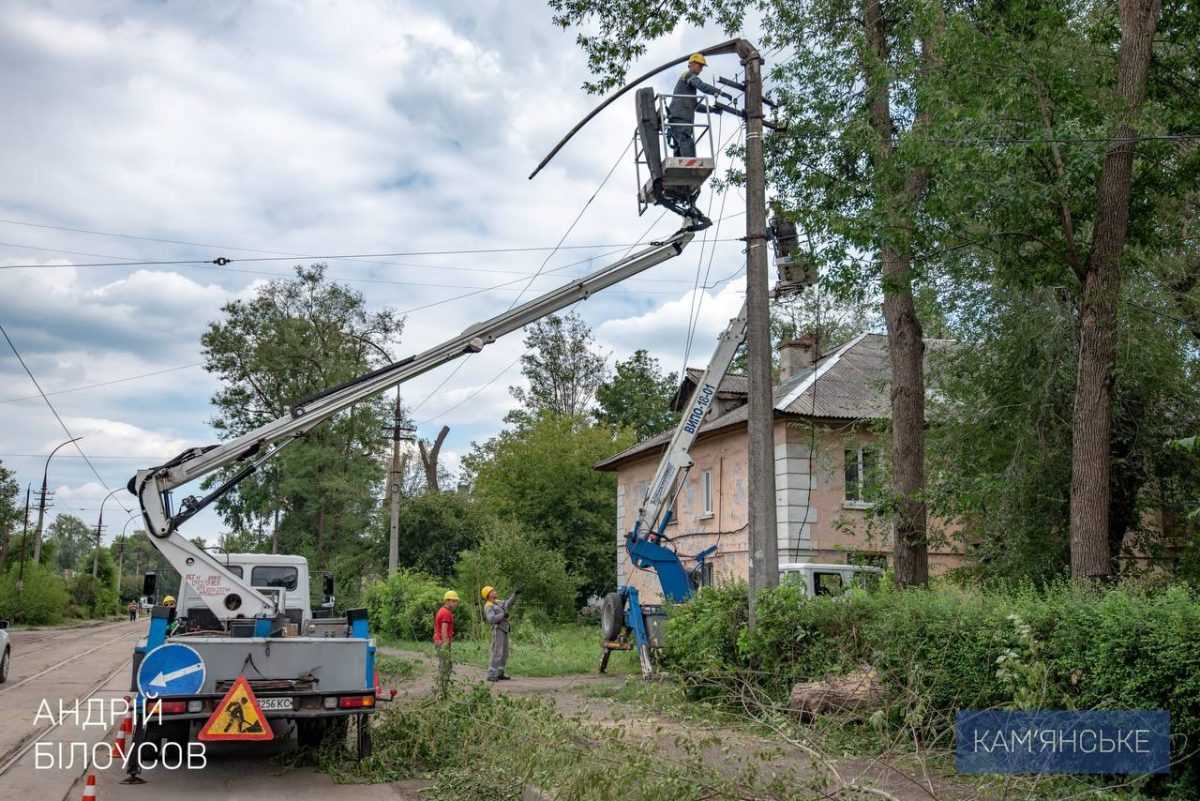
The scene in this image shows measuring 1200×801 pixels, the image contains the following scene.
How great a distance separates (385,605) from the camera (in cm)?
3206

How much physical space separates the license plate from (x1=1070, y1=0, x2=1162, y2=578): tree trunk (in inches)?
343

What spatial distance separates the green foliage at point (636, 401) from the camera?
5597 cm

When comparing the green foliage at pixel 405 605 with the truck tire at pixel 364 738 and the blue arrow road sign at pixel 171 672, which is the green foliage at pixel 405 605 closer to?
the truck tire at pixel 364 738

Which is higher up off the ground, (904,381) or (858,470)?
(904,381)

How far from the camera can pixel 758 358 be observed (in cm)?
1290

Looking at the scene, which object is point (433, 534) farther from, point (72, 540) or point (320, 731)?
point (72, 540)

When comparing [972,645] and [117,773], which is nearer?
[972,645]

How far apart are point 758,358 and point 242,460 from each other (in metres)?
6.42

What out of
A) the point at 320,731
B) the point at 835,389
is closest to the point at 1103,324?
the point at 320,731

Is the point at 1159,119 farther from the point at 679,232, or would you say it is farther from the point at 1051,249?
the point at 679,232

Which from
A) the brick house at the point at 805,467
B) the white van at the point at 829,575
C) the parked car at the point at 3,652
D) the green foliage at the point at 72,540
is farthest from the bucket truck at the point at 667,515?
the green foliage at the point at 72,540

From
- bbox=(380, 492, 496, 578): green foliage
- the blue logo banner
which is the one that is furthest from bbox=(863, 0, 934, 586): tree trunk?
bbox=(380, 492, 496, 578): green foliage

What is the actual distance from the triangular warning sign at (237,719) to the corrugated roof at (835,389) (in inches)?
640

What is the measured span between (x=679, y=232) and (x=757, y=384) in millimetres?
2678
